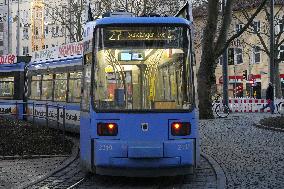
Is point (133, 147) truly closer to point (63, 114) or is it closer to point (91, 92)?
point (91, 92)

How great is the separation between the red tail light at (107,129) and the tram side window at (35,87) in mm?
13148

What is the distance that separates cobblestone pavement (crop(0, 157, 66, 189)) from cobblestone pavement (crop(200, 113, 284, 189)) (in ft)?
12.3

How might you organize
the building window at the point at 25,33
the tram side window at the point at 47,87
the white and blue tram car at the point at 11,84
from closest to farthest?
the tram side window at the point at 47,87 → the white and blue tram car at the point at 11,84 → the building window at the point at 25,33

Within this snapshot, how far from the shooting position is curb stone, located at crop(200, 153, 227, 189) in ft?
34.5

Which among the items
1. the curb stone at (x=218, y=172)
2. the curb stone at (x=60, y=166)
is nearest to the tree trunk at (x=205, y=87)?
the curb stone at (x=60, y=166)

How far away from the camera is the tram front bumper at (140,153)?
1065cm

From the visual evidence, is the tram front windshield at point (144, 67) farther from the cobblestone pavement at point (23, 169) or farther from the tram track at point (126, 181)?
the cobblestone pavement at point (23, 169)

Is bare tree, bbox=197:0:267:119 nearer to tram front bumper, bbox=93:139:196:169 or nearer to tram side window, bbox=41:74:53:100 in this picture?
tram side window, bbox=41:74:53:100

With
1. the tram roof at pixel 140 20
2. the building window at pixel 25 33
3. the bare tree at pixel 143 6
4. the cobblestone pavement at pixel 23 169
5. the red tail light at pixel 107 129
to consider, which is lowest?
the cobblestone pavement at pixel 23 169

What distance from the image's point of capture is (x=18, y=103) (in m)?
23.6

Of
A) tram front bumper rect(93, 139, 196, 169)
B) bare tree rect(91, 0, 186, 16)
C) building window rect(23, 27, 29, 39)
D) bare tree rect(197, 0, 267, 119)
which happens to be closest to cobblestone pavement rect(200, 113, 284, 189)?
tram front bumper rect(93, 139, 196, 169)

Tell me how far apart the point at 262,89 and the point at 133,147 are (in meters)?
56.7

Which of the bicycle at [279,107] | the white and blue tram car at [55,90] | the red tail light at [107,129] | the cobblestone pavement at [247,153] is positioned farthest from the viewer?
the bicycle at [279,107]

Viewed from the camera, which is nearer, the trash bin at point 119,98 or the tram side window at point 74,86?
the trash bin at point 119,98
